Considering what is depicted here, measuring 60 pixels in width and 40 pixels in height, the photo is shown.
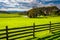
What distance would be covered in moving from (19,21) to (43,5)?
191cm

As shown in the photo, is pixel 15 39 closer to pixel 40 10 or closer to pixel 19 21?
pixel 19 21

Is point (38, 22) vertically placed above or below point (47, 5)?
below

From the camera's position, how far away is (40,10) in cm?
1069

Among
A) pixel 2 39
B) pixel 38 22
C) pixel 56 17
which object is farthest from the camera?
pixel 56 17

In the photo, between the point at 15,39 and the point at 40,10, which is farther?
the point at 40,10

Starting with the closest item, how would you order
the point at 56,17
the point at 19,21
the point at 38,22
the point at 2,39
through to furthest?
the point at 2,39 < the point at 19,21 < the point at 38,22 < the point at 56,17

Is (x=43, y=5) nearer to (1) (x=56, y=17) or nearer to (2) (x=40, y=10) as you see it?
(2) (x=40, y=10)

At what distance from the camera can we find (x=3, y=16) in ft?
31.8

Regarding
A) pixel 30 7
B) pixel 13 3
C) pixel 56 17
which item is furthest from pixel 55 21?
pixel 13 3

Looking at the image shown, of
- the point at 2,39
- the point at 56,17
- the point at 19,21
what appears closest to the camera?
the point at 2,39

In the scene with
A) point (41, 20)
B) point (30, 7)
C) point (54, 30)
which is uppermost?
point (30, 7)

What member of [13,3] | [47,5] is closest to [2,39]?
[13,3]

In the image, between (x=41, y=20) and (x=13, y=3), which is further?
(x=41, y=20)

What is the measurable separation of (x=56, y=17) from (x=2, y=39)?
4.47 metres
